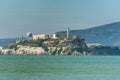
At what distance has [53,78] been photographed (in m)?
44.4

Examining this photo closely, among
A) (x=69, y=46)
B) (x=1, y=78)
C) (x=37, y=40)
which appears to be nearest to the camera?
(x=1, y=78)

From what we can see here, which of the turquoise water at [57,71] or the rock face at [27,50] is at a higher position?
the rock face at [27,50]

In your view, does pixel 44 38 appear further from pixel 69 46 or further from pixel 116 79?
pixel 116 79

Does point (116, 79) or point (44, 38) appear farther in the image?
point (44, 38)

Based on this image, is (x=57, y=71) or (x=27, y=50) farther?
(x=27, y=50)

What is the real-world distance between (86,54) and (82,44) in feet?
13.2

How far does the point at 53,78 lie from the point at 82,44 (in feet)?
472

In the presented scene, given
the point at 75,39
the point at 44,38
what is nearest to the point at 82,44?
the point at 75,39

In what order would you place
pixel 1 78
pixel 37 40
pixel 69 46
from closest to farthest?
pixel 1 78 → pixel 69 46 → pixel 37 40

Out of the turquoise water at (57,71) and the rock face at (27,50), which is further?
the rock face at (27,50)

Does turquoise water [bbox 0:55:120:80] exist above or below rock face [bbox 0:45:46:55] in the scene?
below

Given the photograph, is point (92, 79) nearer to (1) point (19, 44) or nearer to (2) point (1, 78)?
(2) point (1, 78)

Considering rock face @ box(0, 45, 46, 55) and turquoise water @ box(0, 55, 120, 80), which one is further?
rock face @ box(0, 45, 46, 55)

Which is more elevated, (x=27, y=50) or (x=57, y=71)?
(x=27, y=50)
